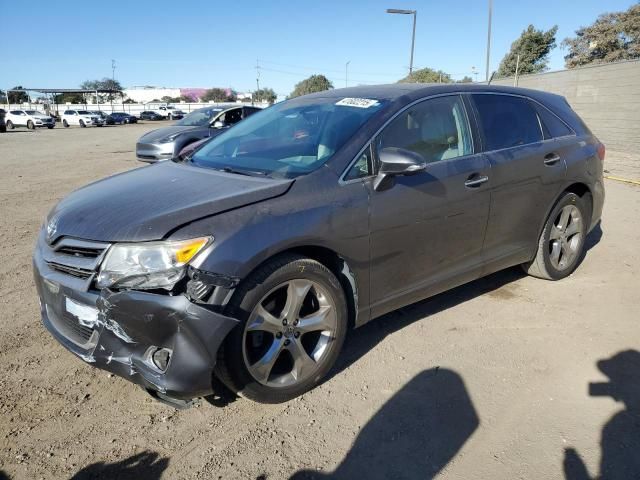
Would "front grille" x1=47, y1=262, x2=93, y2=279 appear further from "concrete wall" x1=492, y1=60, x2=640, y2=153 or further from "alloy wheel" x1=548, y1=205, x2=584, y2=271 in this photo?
"concrete wall" x1=492, y1=60, x2=640, y2=153

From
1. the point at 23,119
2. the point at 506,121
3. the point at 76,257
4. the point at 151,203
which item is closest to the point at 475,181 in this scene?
the point at 506,121

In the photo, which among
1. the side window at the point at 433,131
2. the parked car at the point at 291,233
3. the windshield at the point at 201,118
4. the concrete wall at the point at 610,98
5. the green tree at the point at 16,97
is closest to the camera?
the parked car at the point at 291,233

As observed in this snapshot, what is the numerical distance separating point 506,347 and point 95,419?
8.59ft

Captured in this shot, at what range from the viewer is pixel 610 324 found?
3.81 metres

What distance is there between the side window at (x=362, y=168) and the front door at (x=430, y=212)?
84 millimetres

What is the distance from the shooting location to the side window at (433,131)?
10.7 ft

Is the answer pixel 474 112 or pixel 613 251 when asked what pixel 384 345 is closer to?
pixel 474 112

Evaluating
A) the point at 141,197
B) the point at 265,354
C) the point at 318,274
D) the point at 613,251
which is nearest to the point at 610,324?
the point at 613,251

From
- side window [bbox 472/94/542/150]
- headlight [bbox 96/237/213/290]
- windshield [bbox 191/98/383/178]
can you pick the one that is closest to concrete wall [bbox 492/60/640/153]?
side window [bbox 472/94/542/150]

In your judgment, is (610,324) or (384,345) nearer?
(384,345)

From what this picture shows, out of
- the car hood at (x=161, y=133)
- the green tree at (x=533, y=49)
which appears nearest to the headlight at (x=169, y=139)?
the car hood at (x=161, y=133)

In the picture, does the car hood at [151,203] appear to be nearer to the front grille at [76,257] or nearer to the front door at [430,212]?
the front grille at [76,257]

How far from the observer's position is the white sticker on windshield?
338cm

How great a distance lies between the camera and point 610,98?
1698cm
